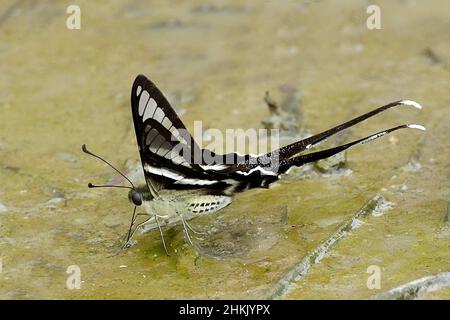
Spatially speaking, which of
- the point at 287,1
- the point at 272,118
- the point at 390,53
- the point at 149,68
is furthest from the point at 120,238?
the point at 287,1

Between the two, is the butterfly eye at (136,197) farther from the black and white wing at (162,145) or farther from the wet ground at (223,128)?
the wet ground at (223,128)

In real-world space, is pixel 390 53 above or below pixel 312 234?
above

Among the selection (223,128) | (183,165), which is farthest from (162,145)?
(223,128)

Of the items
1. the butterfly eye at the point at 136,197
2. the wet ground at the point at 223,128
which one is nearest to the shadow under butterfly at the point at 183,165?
the butterfly eye at the point at 136,197

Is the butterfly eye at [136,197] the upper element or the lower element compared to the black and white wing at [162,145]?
lower

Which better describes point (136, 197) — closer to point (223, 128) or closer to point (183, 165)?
point (183, 165)

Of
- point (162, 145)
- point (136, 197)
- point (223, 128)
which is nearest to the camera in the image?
point (162, 145)
